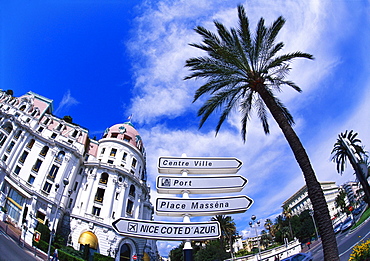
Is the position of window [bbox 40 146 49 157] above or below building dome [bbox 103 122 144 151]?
below

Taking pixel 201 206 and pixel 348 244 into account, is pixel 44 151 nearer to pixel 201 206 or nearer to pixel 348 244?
pixel 201 206

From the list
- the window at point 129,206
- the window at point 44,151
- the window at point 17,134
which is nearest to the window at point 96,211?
the window at point 129,206

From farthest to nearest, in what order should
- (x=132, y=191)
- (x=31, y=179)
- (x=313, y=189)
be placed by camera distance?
(x=132, y=191) → (x=31, y=179) → (x=313, y=189)

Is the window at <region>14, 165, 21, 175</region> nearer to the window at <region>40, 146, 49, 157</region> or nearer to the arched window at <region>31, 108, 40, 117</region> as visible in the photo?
the window at <region>40, 146, 49, 157</region>

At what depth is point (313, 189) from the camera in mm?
7727

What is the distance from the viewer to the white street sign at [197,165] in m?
5.05

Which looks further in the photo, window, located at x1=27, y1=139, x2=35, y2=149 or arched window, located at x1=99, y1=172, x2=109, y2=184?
arched window, located at x1=99, y1=172, x2=109, y2=184

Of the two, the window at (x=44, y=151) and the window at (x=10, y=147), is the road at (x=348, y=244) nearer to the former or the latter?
the window at (x=44, y=151)

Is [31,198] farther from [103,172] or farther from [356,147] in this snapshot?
[356,147]

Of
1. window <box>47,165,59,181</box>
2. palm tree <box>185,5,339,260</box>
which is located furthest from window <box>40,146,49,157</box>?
palm tree <box>185,5,339,260</box>

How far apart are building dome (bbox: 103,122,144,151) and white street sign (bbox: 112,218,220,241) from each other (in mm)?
41672

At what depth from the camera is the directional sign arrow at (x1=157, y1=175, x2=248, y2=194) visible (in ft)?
15.6

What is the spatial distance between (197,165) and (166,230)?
1.63 m

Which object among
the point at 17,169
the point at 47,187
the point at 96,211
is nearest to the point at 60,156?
the point at 47,187
